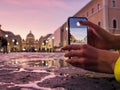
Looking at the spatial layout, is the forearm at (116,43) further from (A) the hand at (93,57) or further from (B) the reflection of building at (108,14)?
(B) the reflection of building at (108,14)

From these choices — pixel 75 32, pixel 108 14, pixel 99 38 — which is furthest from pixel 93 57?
pixel 108 14

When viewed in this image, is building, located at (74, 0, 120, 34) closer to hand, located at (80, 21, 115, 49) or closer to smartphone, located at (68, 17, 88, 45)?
smartphone, located at (68, 17, 88, 45)

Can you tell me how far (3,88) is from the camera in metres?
1.65

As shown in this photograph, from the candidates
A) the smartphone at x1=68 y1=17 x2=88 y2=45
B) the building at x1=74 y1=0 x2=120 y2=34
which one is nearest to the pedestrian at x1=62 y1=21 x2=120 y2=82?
the smartphone at x1=68 y1=17 x2=88 y2=45

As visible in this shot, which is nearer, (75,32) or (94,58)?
(94,58)

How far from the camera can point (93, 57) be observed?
62.1 inches

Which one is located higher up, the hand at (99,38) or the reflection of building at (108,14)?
the reflection of building at (108,14)

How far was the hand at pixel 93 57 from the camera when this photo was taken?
1527mm

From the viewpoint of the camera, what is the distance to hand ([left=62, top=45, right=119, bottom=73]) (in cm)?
153

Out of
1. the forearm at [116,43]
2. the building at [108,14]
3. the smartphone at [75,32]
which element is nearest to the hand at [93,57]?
the forearm at [116,43]

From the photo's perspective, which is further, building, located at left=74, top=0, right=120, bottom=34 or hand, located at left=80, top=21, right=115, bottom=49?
building, located at left=74, top=0, right=120, bottom=34

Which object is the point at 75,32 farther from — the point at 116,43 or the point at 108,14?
the point at 108,14

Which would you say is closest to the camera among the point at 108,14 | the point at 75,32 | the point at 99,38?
the point at 99,38

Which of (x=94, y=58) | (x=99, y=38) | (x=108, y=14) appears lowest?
(x=94, y=58)
